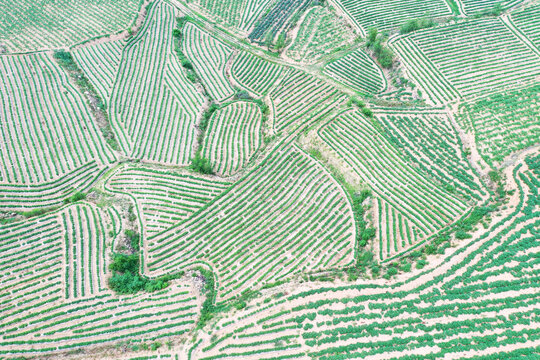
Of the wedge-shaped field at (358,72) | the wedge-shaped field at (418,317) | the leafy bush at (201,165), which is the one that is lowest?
the wedge-shaped field at (418,317)

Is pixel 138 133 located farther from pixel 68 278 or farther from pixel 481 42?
pixel 481 42

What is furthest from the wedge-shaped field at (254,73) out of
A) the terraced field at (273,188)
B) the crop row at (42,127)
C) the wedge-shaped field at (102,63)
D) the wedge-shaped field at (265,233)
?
the crop row at (42,127)

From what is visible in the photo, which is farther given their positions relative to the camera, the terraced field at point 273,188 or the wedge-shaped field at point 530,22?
the wedge-shaped field at point 530,22

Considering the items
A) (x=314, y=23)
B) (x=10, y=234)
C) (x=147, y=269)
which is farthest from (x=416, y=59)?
(x=10, y=234)

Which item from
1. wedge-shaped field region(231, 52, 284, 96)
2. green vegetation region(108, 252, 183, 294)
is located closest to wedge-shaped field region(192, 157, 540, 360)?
green vegetation region(108, 252, 183, 294)

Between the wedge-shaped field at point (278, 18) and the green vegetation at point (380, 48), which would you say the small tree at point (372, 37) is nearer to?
the green vegetation at point (380, 48)

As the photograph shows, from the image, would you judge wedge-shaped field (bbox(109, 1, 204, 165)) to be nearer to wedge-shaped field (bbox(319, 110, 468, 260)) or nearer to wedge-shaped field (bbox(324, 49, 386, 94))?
wedge-shaped field (bbox(319, 110, 468, 260))
